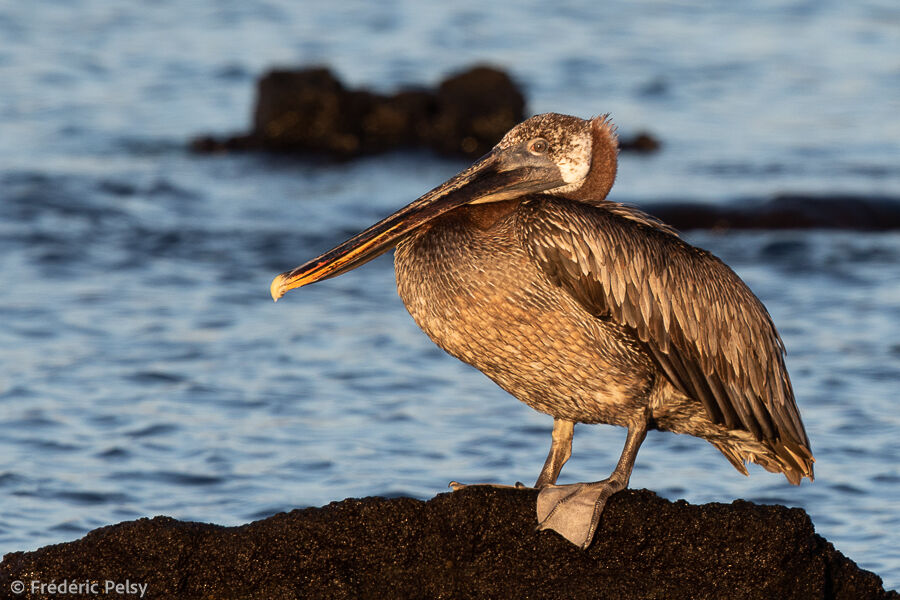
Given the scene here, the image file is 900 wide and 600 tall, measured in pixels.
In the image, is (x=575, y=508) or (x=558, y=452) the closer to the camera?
(x=575, y=508)

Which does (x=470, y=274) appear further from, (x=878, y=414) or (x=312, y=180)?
(x=312, y=180)

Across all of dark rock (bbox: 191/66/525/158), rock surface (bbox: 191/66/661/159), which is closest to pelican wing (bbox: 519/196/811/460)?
rock surface (bbox: 191/66/661/159)

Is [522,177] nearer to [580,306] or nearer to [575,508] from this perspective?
[580,306]

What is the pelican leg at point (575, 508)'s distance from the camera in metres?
4.59

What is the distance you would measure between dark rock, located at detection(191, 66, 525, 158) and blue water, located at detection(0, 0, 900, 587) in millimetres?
349

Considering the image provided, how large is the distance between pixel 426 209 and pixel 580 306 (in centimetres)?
66

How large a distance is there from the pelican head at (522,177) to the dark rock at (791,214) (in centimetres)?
646

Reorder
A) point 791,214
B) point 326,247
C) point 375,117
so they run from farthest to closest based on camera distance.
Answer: point 375,117, point 791,214, point 326,247

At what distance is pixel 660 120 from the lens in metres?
16.4

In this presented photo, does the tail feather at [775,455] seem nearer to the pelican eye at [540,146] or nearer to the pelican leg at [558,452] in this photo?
the pelican leg at [558,452]

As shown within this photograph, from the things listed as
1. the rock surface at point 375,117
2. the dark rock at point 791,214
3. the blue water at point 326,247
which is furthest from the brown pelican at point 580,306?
the rock surface at point 375,117

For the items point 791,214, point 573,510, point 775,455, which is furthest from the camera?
point 791,214

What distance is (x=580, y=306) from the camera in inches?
200

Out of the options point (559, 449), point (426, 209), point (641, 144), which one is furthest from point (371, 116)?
point (559, 449)
